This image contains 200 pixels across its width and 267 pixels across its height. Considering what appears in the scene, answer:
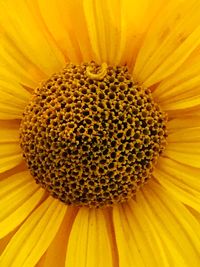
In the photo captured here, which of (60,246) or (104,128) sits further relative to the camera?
(60,246)

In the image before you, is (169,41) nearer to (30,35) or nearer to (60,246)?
(30,35)

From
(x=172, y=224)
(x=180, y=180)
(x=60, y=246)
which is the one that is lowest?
(x=60, y=246)

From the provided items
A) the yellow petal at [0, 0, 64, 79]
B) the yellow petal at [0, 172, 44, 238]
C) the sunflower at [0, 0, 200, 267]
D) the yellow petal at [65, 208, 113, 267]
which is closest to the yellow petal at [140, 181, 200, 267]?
the sunflower at [0, 0, 200, 267]

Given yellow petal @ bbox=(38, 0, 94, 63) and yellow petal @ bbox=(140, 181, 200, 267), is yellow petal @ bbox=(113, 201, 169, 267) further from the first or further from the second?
yellow petal @ bbox=(38, 0, 94, 63)

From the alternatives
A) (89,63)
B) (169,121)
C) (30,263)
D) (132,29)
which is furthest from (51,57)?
(30,263)

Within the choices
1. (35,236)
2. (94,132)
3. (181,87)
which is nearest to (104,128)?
(94,132)

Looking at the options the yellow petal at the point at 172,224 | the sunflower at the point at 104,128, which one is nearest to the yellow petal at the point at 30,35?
the sunflower at the point at 104,128

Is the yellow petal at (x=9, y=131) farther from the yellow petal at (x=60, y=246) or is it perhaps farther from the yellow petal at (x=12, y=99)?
the yellow petal at (x=60, y=246)
